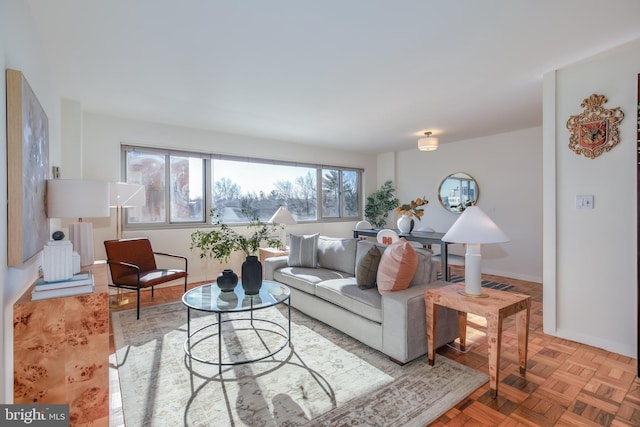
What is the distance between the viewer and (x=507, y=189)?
5.27 m

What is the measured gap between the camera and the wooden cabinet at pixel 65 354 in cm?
142

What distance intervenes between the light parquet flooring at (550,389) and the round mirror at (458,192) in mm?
3239

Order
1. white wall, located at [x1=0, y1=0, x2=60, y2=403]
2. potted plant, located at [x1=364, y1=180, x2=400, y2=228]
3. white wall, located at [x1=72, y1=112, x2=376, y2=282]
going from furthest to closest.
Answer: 1. potted plant, located at [x1=364, y1=180, x2=400, y2=228]
2. white wall, located at [x1=72, y1=112, x2=376, y2=282]
3. white wall, located at [x1=0, y1=0, x2=60, y2=403]

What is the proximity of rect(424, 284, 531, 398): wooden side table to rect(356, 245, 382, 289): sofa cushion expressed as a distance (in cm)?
54

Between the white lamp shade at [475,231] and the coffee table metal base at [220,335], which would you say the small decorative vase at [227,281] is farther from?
the white lamp shade at [475,231]

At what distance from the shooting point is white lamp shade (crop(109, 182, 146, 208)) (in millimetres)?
3475

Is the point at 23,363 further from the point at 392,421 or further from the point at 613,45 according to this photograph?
the point at 613,45

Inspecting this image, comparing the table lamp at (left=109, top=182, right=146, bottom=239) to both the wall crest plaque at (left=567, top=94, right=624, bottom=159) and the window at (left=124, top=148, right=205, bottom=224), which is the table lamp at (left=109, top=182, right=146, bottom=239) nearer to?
the window at (left=124, top=148, right=205, bottom=224)

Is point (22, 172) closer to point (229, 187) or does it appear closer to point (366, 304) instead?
point (366, 304)

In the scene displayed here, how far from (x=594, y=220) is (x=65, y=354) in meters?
3.76

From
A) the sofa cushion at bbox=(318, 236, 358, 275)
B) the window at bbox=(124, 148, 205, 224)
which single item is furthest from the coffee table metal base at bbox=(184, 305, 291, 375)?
the window at bbox=(124, 148, 205, 224)

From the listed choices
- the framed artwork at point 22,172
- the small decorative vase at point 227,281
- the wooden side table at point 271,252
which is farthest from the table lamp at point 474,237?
the wooden side table at point 271,252

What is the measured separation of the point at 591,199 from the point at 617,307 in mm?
892

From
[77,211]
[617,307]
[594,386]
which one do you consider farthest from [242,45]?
[617,307]
